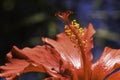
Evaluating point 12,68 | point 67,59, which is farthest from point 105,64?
point 12,68

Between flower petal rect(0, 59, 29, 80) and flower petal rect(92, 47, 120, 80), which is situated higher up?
flower petal rect(92, 47, 120, 80)

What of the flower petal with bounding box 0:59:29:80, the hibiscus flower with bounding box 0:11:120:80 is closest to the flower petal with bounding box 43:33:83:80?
the hibiscus flower with bounding box 0:11:120:80

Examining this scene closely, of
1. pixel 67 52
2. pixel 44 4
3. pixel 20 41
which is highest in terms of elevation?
pixel 44 4

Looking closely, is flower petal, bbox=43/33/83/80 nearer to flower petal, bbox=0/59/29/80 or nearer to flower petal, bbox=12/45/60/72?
flower petal, bbox=12/45/60/72

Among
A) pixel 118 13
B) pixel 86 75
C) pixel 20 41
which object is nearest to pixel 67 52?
pixel 86 75

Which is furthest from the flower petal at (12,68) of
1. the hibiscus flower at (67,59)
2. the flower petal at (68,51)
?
the flower petal at (68,51)

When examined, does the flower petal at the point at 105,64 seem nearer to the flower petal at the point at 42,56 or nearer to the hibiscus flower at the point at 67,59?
the hibiscus flower at the point at 67,59

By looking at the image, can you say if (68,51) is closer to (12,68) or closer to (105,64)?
(105,64)

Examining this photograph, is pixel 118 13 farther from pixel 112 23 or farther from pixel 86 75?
pixel 86 75
